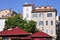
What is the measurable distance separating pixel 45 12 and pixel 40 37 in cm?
5847

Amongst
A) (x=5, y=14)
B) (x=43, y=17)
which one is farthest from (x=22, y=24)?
(x=5, y=14)

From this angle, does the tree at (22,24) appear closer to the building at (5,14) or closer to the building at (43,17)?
the building at (43,17)

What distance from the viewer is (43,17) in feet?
261

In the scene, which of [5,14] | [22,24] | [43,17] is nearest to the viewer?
[22,24]

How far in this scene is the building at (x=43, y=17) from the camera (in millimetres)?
79000

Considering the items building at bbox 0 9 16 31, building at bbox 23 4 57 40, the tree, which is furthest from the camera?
building at bbox 0 9 16 31

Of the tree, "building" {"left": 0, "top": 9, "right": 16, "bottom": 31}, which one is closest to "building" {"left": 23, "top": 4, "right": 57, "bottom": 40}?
the tree

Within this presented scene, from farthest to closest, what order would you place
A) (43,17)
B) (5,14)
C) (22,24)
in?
(5,14)
(43,17)
(22,24)

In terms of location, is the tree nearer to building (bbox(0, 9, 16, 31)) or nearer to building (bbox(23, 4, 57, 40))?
building (bbox(23, 4, 57, 40))

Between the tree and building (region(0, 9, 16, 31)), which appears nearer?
the tree

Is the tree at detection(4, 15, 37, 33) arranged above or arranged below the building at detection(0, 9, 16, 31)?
below

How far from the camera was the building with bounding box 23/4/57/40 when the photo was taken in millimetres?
79000

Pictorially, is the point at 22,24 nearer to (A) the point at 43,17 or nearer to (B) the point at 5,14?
(A) the point at 43,17

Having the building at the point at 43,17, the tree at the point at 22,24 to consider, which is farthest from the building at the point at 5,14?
the tree at the point at 22,24
